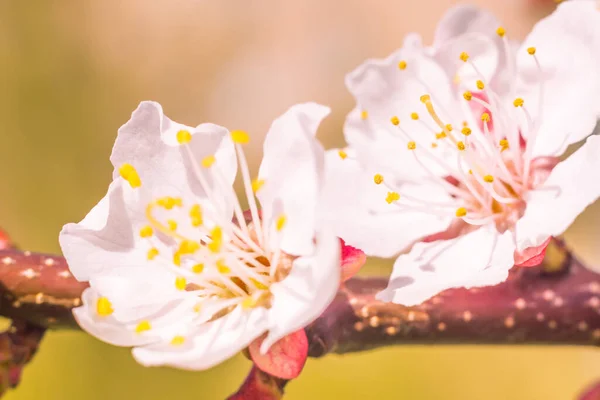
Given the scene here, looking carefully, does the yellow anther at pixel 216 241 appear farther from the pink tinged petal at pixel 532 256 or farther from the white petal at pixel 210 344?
the pink tinged petal at pixel 532 256

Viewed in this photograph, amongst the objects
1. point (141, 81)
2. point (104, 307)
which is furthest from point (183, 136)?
point (141, 81)

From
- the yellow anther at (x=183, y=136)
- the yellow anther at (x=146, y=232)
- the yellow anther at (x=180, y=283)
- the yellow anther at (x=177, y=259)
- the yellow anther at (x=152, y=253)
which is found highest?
the yellow anther at (x=183, y=136)

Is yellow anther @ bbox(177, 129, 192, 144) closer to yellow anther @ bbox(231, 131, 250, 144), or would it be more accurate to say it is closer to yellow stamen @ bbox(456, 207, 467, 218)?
yellow anther @ bbox(231, 131, 250, 144)

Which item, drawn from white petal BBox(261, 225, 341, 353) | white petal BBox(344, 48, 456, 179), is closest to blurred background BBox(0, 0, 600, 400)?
white petal BBox(344, 48, 456, 179)

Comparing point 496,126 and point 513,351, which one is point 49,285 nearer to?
point 496,126

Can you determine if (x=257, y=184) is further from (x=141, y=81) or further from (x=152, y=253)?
(x=141, y=81)

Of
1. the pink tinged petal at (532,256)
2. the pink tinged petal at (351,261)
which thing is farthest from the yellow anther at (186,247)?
the pink tinged petal at (532,256)
